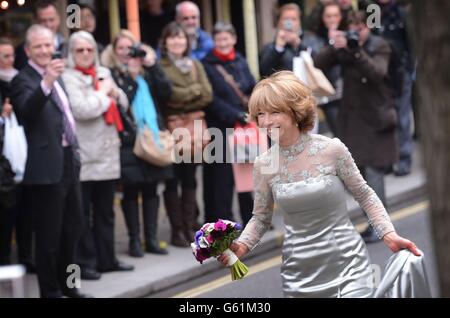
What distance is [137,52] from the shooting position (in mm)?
11656

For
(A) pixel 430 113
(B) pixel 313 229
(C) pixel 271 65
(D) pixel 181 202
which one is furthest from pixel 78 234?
(A) pixel 430 113

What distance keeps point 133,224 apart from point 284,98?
590 centimetres

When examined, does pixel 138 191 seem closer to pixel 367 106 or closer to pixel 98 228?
pixel 98 228

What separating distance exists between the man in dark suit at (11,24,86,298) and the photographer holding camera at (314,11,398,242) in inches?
129

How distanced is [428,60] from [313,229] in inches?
112

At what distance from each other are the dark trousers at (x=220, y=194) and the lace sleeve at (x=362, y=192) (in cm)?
636

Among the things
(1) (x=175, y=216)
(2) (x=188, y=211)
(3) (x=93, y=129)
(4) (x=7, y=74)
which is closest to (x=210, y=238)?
(3) (x=93, y=129)

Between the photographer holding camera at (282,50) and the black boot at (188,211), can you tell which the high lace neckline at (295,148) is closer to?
the black boot at (188,211)

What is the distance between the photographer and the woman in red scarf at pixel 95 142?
11.0m

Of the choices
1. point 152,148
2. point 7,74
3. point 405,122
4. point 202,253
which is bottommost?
point 405,122

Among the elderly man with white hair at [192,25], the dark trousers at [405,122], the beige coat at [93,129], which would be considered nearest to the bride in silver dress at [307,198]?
the beige coat at [93,129]

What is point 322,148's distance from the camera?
658 centimetres

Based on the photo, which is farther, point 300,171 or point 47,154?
point 47,154

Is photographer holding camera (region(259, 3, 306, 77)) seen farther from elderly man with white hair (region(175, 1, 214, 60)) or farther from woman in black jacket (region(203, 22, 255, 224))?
elderly man with white hair (region(175, 1, 214, 60))
